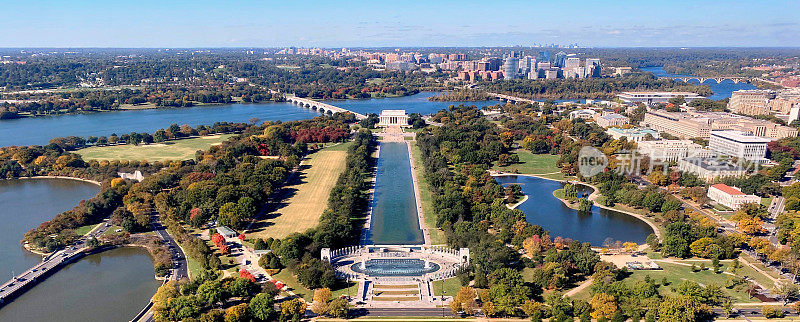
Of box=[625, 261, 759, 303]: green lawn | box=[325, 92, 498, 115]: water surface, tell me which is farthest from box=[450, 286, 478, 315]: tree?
box=[325, 92, 498, 115]: water surface

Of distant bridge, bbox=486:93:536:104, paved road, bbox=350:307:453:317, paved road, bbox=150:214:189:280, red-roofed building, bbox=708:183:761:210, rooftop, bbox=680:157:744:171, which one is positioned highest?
distant bridge, bbox=486:93:536:104

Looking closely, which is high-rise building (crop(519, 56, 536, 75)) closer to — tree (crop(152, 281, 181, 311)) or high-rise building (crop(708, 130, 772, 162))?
high-rise building (crop(708, 130, 772, 162))

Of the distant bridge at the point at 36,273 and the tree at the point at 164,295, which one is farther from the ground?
the tree at the point at 164,295

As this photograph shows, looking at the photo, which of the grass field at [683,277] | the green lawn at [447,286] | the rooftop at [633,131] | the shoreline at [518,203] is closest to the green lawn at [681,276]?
the grass field at [683,277]

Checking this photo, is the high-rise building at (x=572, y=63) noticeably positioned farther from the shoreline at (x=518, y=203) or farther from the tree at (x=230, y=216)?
the tree at (x=230, y=216)

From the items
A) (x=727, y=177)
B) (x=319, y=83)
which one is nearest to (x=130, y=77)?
(x=319, y=83)

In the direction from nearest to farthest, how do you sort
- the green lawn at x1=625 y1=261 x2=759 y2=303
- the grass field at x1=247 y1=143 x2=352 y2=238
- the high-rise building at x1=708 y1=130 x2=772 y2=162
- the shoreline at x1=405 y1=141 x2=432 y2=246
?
1. the green lawn at x1=625 y1=261 x2=759 y2=303
2. the shoreline at x1=405 y1=141 x2=432 y2=246
3. the grass field at x1=247 y1=143 x2=352 y2=238
4. the high-rise building at x1=708 y1=130 x2=772 y2=162

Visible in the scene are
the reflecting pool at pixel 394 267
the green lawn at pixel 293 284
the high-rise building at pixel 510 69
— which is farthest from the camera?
the high-rise building at pixel 510 69
